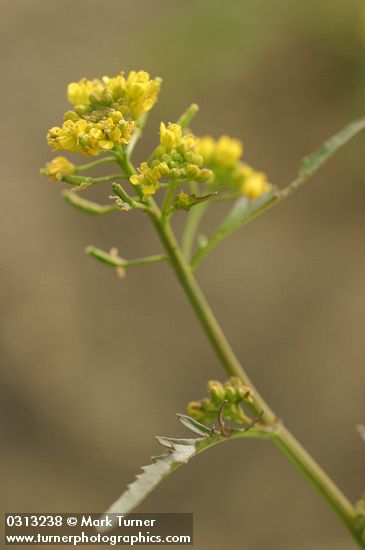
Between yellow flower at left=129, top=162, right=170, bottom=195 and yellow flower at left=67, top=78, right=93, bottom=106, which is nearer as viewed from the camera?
yellow flower at left=129, top=162, right=170, bottom=195

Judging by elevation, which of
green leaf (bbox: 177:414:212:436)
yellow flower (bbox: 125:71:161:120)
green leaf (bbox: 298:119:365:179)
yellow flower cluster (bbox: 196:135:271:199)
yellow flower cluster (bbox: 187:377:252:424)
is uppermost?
yellow flower cluster (bbox: 196:135:271:199)

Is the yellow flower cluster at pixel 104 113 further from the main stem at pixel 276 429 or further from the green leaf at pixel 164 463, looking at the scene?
the green leaf at pixel 164 463

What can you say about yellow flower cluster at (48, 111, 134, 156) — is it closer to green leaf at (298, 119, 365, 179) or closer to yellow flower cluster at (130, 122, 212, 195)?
yellow flower cluster at (130, 122, 212, 195)

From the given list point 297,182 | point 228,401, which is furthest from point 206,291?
point 228,401

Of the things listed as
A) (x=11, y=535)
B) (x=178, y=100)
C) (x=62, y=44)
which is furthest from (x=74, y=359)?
(x=62, y=44)

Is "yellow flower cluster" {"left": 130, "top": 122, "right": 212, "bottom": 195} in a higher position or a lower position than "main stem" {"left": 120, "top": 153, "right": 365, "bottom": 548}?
higher

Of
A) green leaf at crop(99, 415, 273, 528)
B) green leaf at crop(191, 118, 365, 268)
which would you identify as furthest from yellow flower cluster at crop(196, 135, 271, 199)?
green leaf at crop(99, 415, 273, 528)

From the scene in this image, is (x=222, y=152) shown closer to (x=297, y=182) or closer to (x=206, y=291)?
(x=297, y=182)

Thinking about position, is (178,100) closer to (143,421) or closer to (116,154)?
(143,421)
